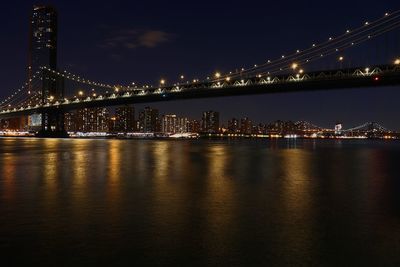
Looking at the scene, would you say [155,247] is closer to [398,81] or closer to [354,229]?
[354,229]

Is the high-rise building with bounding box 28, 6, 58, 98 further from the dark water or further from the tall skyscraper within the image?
the dark water

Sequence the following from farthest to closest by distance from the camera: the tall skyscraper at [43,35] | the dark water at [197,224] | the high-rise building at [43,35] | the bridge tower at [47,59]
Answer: the high-rise building at [43,35]
the tall skyscraper at [43,35]
the bridge tower at [47,59]
the dark water at [197,224]

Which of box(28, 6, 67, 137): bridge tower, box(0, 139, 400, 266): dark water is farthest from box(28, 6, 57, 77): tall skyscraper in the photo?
box(0, 139, 400, 266): dark water

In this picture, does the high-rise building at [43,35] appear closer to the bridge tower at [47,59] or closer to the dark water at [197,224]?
the bridge tower at [47,59]

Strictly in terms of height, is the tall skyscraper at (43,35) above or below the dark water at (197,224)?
above

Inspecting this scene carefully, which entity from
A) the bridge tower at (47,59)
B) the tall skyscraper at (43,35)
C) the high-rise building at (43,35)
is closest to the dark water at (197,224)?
the bridge tower at (47,59)

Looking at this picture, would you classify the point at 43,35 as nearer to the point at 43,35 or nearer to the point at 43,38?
the point at 43,35

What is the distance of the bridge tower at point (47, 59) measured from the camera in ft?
303

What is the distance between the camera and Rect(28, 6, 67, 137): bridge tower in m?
92.4

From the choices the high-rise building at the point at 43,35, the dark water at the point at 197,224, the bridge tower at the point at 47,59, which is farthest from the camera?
the high-rise building at the point at 43,35

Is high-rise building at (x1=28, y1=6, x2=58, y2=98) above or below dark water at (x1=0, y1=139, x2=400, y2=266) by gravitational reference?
above

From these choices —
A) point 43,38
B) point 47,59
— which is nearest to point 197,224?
point 47,59

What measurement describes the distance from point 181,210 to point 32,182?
6831 millimetres

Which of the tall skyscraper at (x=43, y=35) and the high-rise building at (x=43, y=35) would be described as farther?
the high-rise building at (x=43, y=35)
